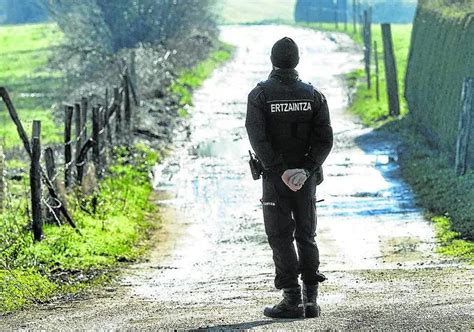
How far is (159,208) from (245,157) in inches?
248

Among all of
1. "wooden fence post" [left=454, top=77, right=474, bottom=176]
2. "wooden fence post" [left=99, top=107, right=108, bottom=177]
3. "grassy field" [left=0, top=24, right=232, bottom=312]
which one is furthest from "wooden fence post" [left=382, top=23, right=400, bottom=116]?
"wooden fence post" [left=99, top=107, right=108, bottom=177]

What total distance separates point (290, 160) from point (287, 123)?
315mm

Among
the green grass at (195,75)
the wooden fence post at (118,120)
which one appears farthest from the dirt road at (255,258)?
the green grass at (195,75)

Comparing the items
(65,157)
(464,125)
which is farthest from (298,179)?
(464,125)

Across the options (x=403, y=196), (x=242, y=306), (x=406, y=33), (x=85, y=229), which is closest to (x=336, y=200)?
(x=403, y=196)

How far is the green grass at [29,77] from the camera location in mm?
34625

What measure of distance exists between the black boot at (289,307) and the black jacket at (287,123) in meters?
1.01

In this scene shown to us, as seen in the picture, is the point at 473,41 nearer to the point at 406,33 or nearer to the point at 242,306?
the point at 242,306

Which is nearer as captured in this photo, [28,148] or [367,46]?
[28,148]

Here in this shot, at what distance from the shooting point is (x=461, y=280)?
39.9ft

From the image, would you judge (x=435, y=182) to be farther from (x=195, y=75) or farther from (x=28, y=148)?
(x=195, y=75)

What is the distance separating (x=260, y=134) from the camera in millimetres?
9977

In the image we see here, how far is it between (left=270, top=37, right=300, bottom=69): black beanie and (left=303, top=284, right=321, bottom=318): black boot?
1854mm

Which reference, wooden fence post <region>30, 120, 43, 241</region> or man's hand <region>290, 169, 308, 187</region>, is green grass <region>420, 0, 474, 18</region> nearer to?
wooden fence post <region>30, 120, 43, 241</region>
